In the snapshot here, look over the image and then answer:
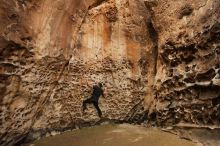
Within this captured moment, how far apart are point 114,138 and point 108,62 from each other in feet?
4.99

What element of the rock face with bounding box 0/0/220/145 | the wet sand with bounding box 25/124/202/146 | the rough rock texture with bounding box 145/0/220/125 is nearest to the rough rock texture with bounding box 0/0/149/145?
the rock face with bounding box 0/0/220/145

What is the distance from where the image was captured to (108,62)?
19.2 ft

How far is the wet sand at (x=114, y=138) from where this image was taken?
482 cm

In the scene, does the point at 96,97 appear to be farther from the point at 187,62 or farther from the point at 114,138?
the point at 187,62

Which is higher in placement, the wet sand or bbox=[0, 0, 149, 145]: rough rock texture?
bbox=[0, 0, 149, 145]: rough rock texture

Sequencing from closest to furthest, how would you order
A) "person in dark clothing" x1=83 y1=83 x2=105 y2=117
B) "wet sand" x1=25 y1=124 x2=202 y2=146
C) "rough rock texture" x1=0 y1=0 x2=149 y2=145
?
1. "rough rock texture" x1=0 y1=0 x2=149 y2=145
2. "wet sand" x1=25 y1=124 x2=202 y2=146
3. "person in dark clothing" x1=83 y1=83 x2=105 y2=117

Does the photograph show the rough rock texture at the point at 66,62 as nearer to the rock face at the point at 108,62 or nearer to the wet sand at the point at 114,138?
the rock face at the point at 108,62

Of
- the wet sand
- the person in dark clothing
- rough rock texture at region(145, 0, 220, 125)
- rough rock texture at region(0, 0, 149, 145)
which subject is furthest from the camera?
the person in dark clothing

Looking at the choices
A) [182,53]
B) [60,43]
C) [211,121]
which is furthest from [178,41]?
[60,43]

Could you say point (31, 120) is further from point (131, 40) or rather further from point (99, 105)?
point (131, 40)

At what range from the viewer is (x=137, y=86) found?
5.96 meters

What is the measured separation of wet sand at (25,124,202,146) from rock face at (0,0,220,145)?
249mm

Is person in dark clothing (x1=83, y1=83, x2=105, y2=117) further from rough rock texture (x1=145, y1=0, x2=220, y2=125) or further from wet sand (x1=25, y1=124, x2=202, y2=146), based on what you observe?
rough rock texture (x1=145, y1=0, x2=220, y2=125)

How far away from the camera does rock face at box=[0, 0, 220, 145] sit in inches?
185
